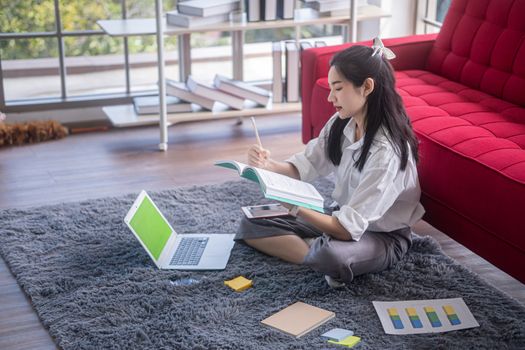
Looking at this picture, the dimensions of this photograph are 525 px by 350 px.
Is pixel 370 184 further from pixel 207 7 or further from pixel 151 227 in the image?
pixel 207 7

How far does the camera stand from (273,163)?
3.03 m

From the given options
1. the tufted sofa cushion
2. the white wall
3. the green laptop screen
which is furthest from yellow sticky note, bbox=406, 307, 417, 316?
the white wall

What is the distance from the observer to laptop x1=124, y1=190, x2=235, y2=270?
9.73ft

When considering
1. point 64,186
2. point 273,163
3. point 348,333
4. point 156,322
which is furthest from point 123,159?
point 348,333

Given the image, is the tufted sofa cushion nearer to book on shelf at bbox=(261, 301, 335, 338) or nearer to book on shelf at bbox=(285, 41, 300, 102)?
book on shelf at bbox=(261, 301, 335, 338)

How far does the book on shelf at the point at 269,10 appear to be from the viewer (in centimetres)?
427

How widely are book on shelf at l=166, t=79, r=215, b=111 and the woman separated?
1.45 metres

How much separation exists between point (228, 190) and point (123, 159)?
0.69 meters

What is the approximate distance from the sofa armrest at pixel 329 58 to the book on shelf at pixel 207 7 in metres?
0.56

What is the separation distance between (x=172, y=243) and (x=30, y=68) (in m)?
1.79

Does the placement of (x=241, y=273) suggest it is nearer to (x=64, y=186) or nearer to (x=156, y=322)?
(x=156, y=322)

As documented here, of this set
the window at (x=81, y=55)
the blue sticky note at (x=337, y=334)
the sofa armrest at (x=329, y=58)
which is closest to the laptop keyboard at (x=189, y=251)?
the blue sticky note at (x=337, y=334)

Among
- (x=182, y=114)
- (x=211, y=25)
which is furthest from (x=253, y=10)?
(x=182, y=114)

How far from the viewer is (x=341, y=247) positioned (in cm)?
274
